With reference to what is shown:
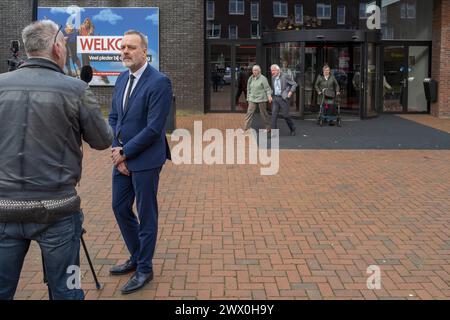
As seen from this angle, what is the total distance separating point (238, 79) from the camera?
60.4 feet

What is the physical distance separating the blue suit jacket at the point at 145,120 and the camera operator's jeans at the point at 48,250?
3.85 feet

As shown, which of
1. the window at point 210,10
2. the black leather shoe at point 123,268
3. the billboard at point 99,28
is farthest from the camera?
the window at point 210,10

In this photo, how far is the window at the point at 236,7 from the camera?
701 inches

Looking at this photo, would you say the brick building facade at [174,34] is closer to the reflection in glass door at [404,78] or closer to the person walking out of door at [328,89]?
the person walking out of door at [328,89]

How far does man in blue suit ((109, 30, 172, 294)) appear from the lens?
4.04 meters

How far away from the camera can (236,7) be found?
58.7ft

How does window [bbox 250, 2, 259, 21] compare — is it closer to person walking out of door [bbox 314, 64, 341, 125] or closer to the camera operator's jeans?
person walking out of door [bbox 314, 64, 341, 125]

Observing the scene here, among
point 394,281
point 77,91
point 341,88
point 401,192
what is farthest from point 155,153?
point 341,88

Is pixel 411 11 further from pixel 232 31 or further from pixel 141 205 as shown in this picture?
pixel 141 205

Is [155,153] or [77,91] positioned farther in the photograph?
[155,153]

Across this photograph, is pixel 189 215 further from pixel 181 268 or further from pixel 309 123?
pixel 309 123

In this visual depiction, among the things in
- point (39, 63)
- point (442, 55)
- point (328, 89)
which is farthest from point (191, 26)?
point (39, 63)

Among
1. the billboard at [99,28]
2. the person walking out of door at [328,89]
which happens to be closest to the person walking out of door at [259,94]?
the person walking out of door at [328,89]
